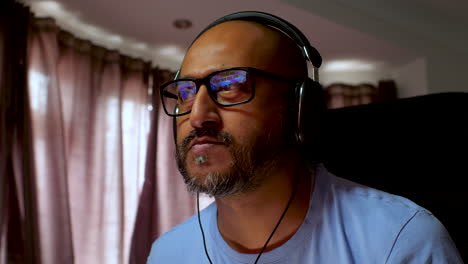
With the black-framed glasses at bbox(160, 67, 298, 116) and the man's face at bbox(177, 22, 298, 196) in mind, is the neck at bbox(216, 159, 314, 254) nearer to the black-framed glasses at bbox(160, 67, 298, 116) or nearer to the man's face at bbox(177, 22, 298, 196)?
the man's face at bbox(177, 22, 298, 196)

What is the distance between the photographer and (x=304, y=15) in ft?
7.84

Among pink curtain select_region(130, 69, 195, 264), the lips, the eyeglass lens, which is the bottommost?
pink curtain select_region(130, 69, 195, 264)

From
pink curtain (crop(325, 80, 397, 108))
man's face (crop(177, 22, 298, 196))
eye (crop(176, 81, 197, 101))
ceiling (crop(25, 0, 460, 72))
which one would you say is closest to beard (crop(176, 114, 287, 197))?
man's face (crop(177, 22, 298, 196))

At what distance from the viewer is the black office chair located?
869 millimetres

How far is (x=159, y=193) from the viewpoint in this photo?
2.69m

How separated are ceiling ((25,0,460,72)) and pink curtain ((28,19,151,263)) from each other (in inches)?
5.3

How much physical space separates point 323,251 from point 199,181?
26 cm

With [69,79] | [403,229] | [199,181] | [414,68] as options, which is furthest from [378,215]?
[414,68]

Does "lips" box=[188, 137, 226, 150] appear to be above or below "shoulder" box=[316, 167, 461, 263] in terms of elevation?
above

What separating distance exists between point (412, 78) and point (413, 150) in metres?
2.40

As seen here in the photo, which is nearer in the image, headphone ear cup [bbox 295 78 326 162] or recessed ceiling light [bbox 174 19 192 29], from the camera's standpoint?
headphone ear cup [bbox 295 78 326 162]

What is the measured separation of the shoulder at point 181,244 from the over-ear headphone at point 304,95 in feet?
1.11

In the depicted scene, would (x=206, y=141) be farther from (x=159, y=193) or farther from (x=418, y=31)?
(x=418, y=31)

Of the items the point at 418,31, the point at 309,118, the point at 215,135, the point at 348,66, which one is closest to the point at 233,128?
the point at 215,135
